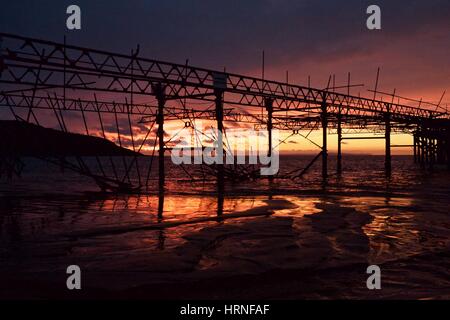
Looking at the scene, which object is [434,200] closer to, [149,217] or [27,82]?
[149,217]

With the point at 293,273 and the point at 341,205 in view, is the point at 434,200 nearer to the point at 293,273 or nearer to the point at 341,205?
the point at 341,205

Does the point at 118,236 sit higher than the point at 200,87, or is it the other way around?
the point at 200,87

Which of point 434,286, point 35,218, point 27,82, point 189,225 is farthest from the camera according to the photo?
point 27,82

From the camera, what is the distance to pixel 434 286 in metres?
6.94

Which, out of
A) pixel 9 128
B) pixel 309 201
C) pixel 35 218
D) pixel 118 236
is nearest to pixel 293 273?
pixel 118 236

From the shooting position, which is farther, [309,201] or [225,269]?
[309,201]

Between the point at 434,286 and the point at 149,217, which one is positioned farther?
the point at 149,217

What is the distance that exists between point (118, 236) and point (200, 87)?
12.6 meters

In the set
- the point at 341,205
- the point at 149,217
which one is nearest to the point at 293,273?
the point at 149,217

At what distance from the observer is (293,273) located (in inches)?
304
